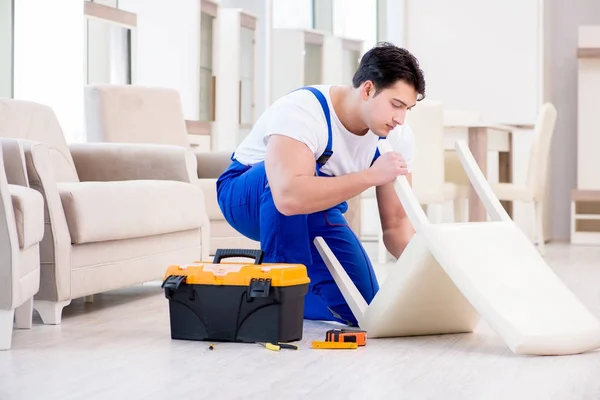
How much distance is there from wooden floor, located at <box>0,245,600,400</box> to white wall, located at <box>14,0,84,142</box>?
236cm

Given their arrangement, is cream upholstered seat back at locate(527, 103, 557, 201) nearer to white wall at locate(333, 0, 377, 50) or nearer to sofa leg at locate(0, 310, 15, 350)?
white wall at locate(333, 0, 377, 50)

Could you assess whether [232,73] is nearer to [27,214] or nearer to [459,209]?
[459,209]

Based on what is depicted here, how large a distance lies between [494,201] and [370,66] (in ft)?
1.62

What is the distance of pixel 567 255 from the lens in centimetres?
593

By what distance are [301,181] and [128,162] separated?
1523 millimetres

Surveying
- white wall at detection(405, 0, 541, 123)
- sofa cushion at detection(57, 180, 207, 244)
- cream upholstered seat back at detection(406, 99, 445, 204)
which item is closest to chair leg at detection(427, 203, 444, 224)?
cream upholstered seat back at detection(406, 99, 445, 204)

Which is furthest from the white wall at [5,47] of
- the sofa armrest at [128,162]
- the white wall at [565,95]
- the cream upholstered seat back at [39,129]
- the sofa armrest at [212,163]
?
the white wall at [565,95]

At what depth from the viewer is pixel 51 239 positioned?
113 inches

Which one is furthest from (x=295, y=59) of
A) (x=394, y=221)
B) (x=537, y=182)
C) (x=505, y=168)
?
(x=394, y=221)

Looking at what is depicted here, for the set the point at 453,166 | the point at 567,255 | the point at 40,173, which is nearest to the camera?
the point at 40,173

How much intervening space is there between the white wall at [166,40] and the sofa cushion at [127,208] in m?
2.22

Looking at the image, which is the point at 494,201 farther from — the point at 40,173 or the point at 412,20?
the point at 412,20

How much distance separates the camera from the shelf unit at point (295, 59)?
7.05m

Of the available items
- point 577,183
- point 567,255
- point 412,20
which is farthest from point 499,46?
point 567,255
